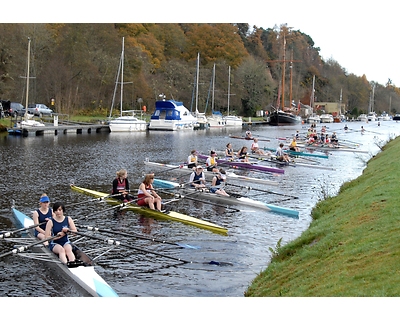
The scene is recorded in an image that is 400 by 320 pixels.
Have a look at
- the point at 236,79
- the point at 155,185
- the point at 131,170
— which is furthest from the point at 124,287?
the point at 236,79

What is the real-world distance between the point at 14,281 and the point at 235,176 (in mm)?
16336

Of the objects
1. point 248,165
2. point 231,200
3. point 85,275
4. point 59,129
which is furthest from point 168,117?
point 85,275

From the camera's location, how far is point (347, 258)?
10234 mm

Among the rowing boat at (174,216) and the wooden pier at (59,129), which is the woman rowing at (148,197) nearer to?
the rowing boat at (174,216)

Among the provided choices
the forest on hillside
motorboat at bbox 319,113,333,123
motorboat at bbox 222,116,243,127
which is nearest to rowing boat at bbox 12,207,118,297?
the forest on hillside

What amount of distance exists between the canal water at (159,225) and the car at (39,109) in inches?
1021

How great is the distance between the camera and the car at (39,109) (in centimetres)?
6197

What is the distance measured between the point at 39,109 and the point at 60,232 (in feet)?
172

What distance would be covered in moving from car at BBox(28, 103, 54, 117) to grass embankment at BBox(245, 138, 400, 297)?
172 feet

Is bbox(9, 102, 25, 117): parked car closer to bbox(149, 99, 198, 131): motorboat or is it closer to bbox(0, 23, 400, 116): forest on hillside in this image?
bbox(0, 23, 400, 116): forest on hillside

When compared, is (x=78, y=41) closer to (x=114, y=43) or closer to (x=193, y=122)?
(x=114, y=43)

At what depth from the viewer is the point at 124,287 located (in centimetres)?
1226

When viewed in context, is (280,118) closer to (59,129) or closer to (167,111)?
(167,111)

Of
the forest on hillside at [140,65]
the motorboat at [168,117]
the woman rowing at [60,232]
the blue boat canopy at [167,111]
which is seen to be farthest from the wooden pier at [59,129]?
the woman rowing at [60,232]
